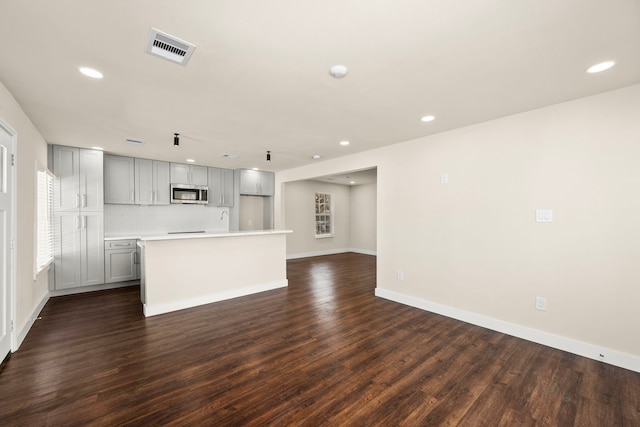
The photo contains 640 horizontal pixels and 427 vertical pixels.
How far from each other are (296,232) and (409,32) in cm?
668

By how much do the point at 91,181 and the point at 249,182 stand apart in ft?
9.89

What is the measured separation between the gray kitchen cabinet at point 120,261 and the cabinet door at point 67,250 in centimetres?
38

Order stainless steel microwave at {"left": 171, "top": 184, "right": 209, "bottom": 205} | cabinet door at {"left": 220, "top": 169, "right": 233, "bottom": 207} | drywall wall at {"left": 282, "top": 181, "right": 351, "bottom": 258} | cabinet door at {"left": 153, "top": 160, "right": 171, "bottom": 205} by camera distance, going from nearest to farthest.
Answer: cabinet door at {"left": 153, "top": 160, "right": 171, "bottom": 205}
stainless steel microwave at {"left": 171, "top": 184, "right": 209, "bottom": 205}
cabinet door at {"left": 220, "top": 169, "right": 233, "bottom": 207}
drywall wall at {"left": 282, "top": 181, "right": 351, "bottom": 258}

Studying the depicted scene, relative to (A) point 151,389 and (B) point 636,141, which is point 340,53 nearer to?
(B) point 636,141

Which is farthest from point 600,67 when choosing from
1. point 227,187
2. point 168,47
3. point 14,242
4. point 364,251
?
point 364,251

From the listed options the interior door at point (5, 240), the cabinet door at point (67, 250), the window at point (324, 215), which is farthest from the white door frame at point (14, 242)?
the window at point (324, 215)

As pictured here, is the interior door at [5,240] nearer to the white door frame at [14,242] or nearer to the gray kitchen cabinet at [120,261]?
the white door frame at [14,242]

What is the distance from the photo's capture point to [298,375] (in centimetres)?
223

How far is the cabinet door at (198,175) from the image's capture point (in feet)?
19.8

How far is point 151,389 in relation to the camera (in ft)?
6.73

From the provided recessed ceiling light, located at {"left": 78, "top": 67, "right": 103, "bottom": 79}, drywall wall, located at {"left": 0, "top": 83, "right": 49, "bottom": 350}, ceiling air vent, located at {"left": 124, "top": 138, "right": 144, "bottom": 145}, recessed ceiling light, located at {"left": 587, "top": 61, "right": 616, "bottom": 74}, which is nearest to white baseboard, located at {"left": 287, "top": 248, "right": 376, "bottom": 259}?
ceiling air vent, located at {"left": 124, "top": 138, "right": 144, "bottom": 145}

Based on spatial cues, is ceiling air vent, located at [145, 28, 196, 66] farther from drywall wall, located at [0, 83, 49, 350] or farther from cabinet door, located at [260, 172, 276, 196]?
cabinet door, located at [260, 172, 276, 196]

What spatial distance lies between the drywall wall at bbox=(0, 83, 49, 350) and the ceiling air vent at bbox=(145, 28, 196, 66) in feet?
5.41

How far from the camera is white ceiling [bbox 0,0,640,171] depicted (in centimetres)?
150
